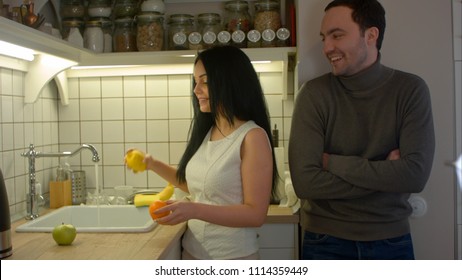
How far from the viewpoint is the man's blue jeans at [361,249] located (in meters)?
1.00

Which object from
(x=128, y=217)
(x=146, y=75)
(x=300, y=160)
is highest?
(x=146, y=75)

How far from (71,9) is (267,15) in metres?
0.49

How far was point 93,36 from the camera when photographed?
4.42ft

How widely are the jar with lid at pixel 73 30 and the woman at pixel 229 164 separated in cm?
50

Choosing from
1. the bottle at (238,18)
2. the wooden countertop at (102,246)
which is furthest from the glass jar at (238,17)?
the wooden countertop at (102,246)

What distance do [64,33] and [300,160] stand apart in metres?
0.74

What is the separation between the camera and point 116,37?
4.48 feet

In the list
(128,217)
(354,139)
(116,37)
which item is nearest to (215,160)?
(354,139)

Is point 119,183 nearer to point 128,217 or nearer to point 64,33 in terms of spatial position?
point 128,217

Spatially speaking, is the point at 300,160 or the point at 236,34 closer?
the point at 300,160

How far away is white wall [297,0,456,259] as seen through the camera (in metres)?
1.02

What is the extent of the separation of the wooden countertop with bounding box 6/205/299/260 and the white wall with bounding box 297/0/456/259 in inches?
17.4

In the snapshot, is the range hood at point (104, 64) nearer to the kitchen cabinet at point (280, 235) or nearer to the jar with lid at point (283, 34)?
the jar with lid at point (283, 34)

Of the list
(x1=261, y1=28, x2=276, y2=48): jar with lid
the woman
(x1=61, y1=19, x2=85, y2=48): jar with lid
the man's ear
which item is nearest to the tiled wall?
(x1=61, y1=19, x2=85, y2=48): jar with lid
